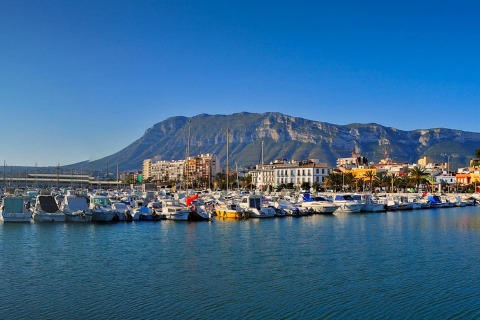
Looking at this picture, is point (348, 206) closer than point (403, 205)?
Yes

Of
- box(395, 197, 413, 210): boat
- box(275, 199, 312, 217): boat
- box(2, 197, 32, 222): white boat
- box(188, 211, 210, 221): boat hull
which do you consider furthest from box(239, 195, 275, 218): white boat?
box(395, 197, 413, 210): boat

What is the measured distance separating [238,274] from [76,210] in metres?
27.3

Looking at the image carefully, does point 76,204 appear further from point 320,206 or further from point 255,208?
point 320,206

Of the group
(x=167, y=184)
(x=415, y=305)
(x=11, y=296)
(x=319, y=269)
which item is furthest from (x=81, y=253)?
(x=167, y=184)

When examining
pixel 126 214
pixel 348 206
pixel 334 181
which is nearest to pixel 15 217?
pixel 126 214

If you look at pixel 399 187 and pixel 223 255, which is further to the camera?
pixel 399 187

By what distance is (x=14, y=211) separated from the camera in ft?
155

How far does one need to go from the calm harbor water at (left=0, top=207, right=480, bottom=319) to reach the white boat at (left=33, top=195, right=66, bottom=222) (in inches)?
195

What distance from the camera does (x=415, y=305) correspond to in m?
19.8

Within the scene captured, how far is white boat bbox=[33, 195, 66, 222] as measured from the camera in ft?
155

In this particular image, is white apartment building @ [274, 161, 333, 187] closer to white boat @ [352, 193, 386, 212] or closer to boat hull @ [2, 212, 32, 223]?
white boat @ [352, 193, 386, 212]

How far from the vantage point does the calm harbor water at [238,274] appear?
19.0 m

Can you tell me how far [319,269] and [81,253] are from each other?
13.4m

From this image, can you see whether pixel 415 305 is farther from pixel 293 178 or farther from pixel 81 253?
pixel 293 178
